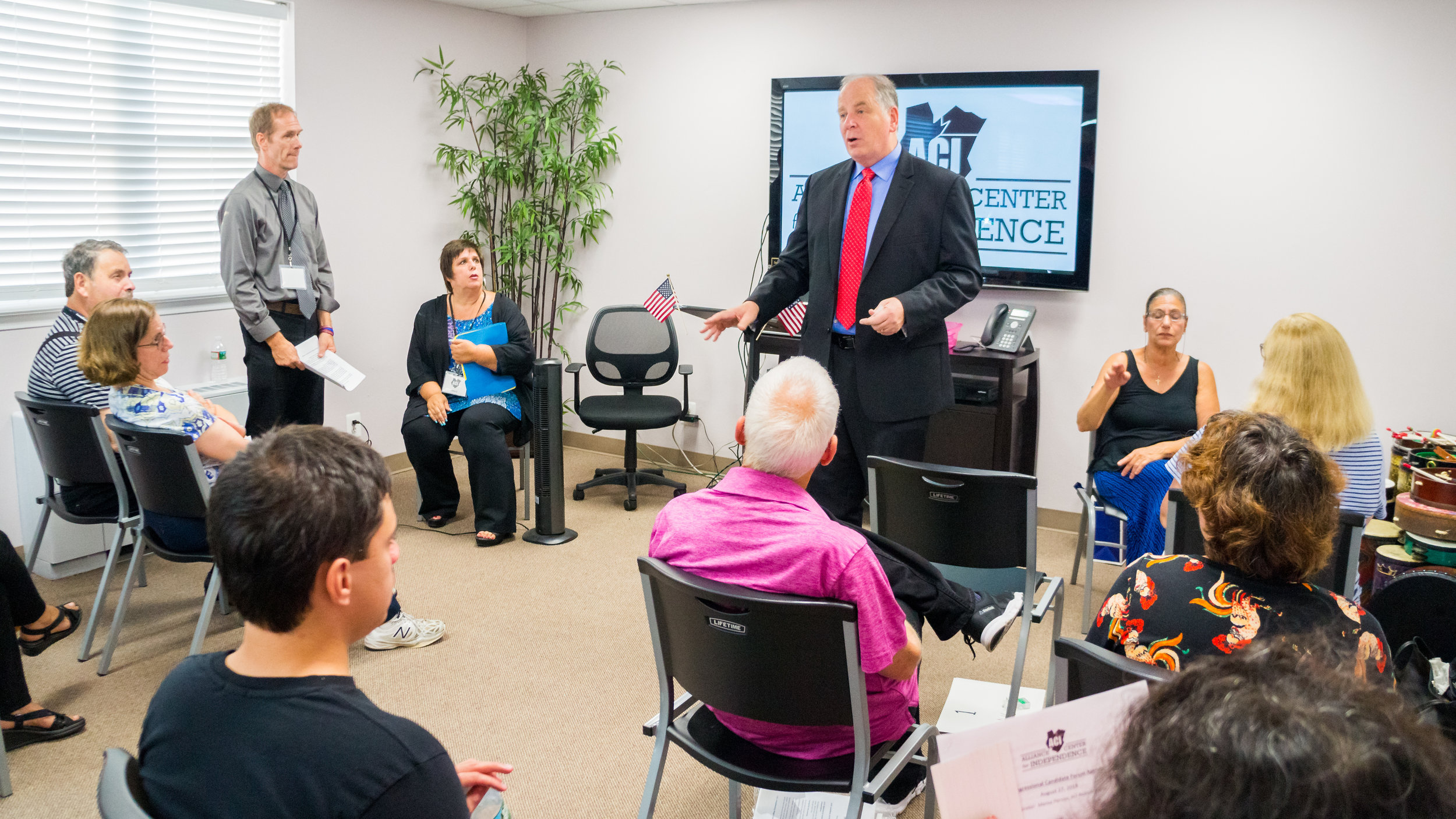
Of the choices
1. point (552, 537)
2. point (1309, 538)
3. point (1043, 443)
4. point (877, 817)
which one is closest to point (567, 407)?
point (552, 537)

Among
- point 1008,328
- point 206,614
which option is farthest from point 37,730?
point 1008,328

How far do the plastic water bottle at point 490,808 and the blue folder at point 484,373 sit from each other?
342 centimetres

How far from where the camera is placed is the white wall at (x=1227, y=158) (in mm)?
4141

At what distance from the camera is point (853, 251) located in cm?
316

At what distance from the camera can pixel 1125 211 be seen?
4641 millimetres

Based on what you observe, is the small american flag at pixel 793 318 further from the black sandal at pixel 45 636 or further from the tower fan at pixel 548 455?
the black sandal at pixel 45 636

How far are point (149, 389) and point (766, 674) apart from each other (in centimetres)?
233

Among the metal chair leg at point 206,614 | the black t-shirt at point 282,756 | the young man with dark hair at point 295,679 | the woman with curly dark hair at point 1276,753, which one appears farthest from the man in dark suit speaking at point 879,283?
the woman with curly dark hair at point 1276,753

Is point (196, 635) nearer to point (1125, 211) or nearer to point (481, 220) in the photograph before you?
point (481, 220)

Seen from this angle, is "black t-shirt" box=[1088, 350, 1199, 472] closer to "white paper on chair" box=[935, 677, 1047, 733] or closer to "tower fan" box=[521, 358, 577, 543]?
"white paper on chair" box=[935, 677, 1047, 733]

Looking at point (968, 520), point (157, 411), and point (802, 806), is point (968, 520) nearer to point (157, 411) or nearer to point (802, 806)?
point (802, 806)

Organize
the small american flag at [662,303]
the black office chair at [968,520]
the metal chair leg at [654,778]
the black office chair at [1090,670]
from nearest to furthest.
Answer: the black office chair at [1090,670]
the metal chair leg at [654,778]
the black office chair at [968,520]
the small american flag at [662,303]

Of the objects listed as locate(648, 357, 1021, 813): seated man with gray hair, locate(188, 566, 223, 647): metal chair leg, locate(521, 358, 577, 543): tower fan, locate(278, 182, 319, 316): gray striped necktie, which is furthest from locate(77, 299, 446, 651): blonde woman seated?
locate(648, 357, 1021, 813): seated man with gray hair

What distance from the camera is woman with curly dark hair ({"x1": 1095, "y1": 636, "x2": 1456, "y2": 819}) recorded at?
1.90 ft
